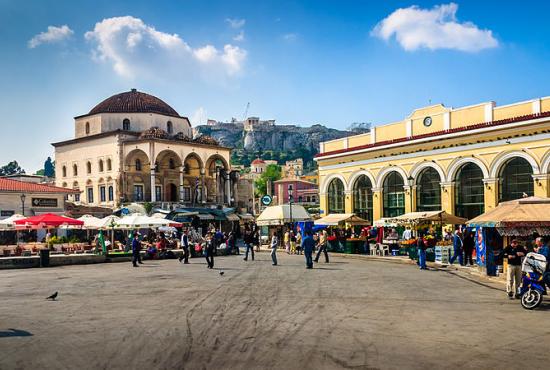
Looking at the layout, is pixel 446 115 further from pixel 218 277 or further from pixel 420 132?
pixel 218 277

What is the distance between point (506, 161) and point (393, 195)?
814 centimetres

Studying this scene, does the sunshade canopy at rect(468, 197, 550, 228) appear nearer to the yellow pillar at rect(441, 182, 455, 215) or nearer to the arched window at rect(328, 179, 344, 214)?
the yellow pillar at rect(441, 182, 455, 215)

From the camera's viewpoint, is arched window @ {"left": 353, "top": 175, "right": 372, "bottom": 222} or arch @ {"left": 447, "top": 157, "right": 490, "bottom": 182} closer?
arch @ {"left": 447, "top": 157, "right": 490, "bottom": 182}

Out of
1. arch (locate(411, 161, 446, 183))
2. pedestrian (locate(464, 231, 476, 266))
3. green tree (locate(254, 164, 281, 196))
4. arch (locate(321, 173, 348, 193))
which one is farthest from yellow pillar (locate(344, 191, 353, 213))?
green tree (locate(254, 164, 281, 196))

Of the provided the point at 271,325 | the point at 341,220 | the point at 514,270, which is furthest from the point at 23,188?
the point at 514,270

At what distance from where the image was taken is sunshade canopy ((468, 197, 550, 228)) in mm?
15555

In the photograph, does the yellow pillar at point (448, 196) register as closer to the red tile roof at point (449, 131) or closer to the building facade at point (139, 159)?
the red tile roof at point (449, 131)

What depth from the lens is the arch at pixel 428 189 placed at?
32.0 metres

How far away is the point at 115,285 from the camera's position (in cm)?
1634

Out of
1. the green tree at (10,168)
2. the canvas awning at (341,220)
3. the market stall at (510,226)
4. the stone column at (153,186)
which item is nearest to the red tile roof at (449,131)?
the canvas awning at (341,220)

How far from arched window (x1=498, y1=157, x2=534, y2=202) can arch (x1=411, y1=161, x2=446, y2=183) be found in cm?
356

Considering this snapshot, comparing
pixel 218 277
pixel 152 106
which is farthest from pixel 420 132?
pixel 152 106

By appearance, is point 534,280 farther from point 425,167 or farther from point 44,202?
point 44,202

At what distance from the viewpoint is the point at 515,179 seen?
27.9 m
